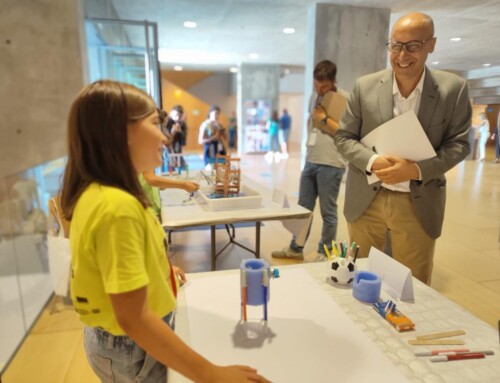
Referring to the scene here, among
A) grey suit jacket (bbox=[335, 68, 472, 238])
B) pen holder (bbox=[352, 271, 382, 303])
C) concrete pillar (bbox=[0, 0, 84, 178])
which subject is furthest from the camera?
concrete pillar (bbox=[0, 0, 84, 178])

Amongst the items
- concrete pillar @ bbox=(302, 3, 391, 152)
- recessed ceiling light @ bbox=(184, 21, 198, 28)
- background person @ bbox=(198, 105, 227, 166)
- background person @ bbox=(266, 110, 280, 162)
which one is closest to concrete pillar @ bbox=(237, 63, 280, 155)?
background person @ bbox=(266, 110, 280, 162)

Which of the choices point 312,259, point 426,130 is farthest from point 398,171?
point 312,259

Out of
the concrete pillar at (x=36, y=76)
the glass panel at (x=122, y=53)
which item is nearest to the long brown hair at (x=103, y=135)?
the glass panel at (x=122, y=53)

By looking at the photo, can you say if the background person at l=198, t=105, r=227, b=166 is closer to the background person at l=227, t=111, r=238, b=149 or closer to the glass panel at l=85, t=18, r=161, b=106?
the glass panel at l=85, t=18, r=161, b=106

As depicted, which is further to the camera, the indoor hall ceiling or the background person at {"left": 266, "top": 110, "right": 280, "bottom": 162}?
the background person at {"left": 266, "top": 110, "right": 280, "bottom": 162}

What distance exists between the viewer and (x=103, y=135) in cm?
68

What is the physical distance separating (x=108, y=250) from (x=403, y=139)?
1156mm

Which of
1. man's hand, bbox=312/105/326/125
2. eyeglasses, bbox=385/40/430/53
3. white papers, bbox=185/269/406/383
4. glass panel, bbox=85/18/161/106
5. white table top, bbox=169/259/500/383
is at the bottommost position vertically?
white table top, bbox=169/259/500/383

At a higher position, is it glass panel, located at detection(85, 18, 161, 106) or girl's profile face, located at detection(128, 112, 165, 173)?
glass panel, located at detection(85, 18, 161, 106)

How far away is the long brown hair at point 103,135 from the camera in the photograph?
26.8 inches

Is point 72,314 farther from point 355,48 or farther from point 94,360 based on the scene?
point 355,48

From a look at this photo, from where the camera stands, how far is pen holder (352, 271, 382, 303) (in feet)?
3.42

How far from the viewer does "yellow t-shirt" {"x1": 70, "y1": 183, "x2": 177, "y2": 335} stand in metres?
0.62

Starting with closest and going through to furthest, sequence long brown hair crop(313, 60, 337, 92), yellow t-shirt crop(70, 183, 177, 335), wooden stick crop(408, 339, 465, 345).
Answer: yellow t-shirt crop(70, 183, 177, 335) → wooden stick crop(408, 339, 465, 345) → long brown hair crop(313, 60, 337, 92)
